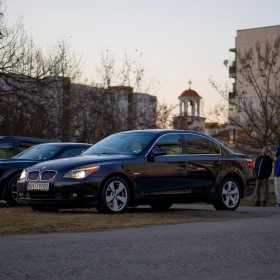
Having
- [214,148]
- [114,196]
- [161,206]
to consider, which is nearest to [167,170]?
[114,196]

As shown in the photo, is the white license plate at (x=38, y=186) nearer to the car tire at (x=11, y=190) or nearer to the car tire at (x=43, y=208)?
the car tire at (x=43, y=208)

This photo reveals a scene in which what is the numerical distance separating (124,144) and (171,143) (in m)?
0.96

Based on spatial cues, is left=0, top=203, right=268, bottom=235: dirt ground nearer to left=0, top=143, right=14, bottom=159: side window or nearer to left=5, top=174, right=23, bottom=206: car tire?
left=5, top=174, right=23, bottom=206: car tire

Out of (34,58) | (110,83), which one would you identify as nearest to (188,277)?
(34,58)

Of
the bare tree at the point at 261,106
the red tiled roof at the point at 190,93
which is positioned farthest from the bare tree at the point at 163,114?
the red tiled roof at the point at 190,93

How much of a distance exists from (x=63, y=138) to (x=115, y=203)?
36.9 metres

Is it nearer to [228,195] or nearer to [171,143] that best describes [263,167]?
[228,195]

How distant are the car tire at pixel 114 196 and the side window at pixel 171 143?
4.07 ft

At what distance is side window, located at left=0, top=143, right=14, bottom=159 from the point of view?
65.0ft

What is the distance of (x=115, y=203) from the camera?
598 inches

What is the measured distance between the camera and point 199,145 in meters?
16.9

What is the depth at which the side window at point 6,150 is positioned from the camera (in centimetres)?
1981

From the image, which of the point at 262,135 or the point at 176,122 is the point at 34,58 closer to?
the point at 262,135

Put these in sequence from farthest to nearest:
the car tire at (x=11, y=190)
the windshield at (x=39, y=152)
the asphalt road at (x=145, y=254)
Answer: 1. the windshield at (x=39, y=152)
2. the car tire at (x=11, y=190)
3. the asphalt road at (x=145, y=254)
